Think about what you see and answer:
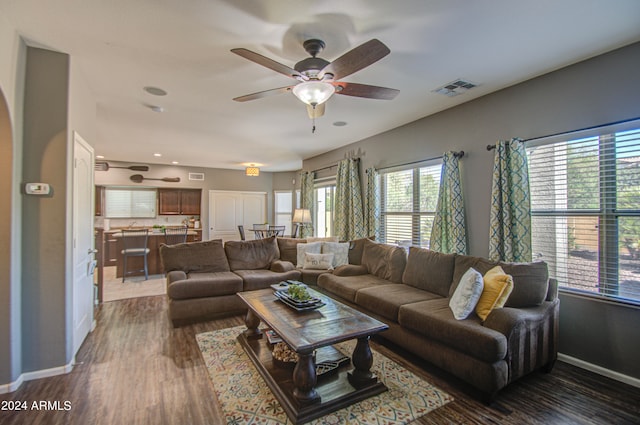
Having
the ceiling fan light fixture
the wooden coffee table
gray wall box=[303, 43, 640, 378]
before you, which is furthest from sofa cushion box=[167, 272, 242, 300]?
gray wall box=[303, 43, 640, 378]

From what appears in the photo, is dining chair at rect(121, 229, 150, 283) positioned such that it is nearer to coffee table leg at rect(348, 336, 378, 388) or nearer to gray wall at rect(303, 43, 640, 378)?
coffee table leg at rect(348, 336, 378, 388)

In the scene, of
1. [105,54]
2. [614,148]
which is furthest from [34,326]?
[614,148]

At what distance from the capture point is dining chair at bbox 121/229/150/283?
5.92 metres

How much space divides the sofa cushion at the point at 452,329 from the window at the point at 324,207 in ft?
12.8

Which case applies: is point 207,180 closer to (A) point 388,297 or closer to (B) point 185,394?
(A) point 388,297

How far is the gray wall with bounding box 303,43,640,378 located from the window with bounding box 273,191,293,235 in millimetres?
6500

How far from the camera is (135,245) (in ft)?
20.1

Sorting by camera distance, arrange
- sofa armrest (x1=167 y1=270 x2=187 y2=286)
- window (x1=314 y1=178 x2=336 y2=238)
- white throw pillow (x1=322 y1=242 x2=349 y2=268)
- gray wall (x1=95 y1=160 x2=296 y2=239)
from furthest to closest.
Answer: gray wall (x1=95 y1=160 x2=296 y2=239) → window (x1=314 y1=178 x2=336 y2=238) → white throw pillow (x1=322 y1=242 x2=349 y2=268) → sofa armrest (x1=167 y1=270 x2=187 y2=286)

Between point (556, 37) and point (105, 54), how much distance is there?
12.2 feet

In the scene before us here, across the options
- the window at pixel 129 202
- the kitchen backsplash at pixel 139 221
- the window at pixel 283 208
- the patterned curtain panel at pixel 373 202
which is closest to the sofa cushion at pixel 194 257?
the patterned curtain panel at pixel 373 202

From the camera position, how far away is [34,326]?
250 cm

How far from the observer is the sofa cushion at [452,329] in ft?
7.01

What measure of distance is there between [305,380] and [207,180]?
26.6ft

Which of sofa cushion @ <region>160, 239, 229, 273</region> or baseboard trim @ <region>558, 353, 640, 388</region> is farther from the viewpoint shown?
sofa cushion @ <region>160, 239, 229, 273</region>
